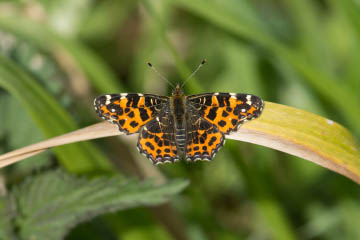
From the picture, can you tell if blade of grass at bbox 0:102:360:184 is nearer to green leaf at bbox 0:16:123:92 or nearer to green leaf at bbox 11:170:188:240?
green leaf at bbox 11:170:188:240

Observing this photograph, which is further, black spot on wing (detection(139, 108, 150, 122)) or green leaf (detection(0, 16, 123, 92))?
green leaf (detection(0, 16, 123, 92))

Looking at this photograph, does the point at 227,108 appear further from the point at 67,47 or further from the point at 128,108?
the point at 67,47

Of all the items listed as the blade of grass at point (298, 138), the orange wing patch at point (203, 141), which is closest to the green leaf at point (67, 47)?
the orange wing patch at point (203, 141)

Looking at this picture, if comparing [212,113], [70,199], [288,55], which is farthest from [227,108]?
[70,199]

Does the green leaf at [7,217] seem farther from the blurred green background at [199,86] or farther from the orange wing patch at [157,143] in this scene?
the orange wing patch at [157,143]

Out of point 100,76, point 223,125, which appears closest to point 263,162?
point 223,125

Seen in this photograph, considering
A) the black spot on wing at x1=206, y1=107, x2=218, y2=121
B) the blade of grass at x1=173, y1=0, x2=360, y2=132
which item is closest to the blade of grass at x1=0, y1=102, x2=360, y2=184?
the black spot on wing at x1=206, y1=107, x2=218, y2=121
